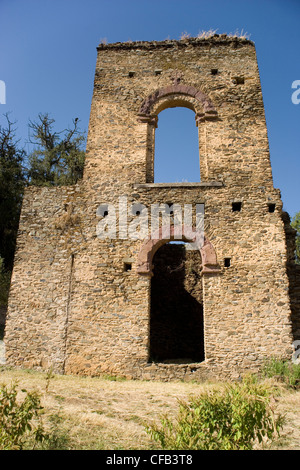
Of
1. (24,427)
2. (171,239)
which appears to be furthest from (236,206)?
(24,427)

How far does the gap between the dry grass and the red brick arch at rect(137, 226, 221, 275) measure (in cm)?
255

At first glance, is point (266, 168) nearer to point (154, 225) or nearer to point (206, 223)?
point (206, 223)

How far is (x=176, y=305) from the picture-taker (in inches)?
440

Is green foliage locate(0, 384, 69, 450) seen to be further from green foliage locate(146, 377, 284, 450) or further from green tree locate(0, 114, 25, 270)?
green tree locate(0, 114, 25, 270)

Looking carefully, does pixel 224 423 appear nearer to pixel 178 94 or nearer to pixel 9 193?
pixel 178 94

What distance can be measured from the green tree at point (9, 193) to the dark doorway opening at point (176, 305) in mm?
7338

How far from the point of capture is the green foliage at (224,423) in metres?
2.89

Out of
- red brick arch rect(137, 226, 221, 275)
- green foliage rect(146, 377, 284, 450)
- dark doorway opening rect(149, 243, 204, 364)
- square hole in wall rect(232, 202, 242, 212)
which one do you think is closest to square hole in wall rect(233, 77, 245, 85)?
square hole in wall rect(232, 202, 242, 212)

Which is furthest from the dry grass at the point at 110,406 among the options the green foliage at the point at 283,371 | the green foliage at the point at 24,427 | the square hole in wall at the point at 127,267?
the square hole in wall at the point at 127,267

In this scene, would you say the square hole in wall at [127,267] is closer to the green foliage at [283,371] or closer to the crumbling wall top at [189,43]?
the green foliage at [283,371]

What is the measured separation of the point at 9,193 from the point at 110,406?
1344cm

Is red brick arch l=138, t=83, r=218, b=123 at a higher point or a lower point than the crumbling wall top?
lower

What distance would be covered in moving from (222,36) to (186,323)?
938cm

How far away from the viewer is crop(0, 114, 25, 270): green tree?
49.5ft
